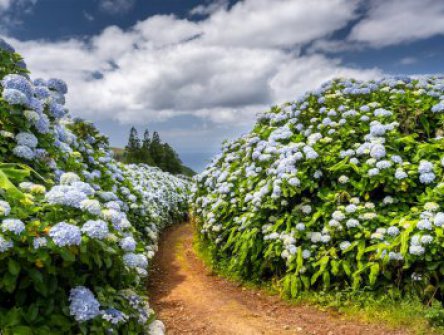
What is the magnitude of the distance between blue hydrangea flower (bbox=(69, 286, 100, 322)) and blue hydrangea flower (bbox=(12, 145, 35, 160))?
2.19 m

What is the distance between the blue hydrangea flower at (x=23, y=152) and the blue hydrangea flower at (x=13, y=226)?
207cm

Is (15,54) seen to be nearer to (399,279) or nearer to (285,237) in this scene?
(285,237)

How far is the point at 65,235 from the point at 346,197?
4922 mm

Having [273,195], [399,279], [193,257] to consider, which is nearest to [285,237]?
[273,195]

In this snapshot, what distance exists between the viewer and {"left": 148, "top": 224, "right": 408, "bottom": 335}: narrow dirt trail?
5.73 metres

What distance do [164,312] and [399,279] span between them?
3555mm

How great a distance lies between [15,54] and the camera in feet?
21.5

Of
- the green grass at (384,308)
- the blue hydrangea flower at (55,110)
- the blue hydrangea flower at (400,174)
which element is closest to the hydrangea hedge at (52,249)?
the blue hydrangea flower at (55,110)

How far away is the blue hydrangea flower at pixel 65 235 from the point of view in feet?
11.4

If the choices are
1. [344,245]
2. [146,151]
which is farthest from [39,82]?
[146,151]

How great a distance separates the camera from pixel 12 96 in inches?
211

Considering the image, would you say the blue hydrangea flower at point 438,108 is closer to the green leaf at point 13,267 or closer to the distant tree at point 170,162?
the green leaf at point 13,267

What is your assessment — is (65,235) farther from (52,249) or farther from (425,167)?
(425,167)

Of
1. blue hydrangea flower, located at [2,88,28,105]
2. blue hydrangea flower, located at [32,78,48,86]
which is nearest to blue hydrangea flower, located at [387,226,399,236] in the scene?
blue hydrangea flower, located at [2,88,28,105]
